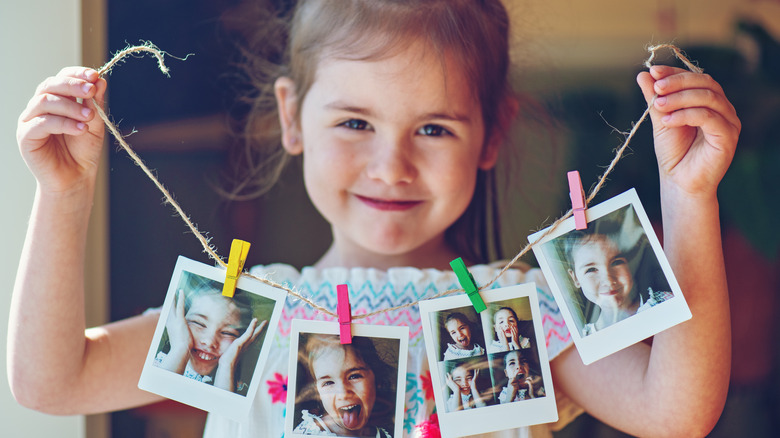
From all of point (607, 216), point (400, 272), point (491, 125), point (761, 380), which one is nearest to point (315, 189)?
point (400, 272)

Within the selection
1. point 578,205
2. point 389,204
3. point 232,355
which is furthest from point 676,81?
point 232,355

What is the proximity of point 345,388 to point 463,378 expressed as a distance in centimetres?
12

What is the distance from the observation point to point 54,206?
0.78 m

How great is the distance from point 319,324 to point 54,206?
347 mm

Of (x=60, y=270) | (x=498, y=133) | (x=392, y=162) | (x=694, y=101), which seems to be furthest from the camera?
(x=498, y=133)

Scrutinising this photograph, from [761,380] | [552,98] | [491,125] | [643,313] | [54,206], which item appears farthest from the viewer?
[761,380]

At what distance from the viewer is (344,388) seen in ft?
2.32

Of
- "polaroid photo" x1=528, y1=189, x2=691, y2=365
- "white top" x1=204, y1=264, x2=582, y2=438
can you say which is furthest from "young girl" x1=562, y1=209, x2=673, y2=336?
"white top" x1=204, y1=264, x2=582, y2=438

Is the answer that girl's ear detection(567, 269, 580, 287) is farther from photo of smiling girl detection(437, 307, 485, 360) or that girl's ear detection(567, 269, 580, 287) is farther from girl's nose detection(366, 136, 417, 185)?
girl's nose detection(366, 136, 417, 185)

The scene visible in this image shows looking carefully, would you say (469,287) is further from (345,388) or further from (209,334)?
(209,334)

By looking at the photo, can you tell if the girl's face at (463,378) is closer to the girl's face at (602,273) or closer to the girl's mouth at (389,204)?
the girl's face at (602,273)

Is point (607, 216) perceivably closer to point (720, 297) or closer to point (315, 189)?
point (720, 297)

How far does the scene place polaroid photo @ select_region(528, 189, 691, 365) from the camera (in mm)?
676

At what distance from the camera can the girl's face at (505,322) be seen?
2.34ft
